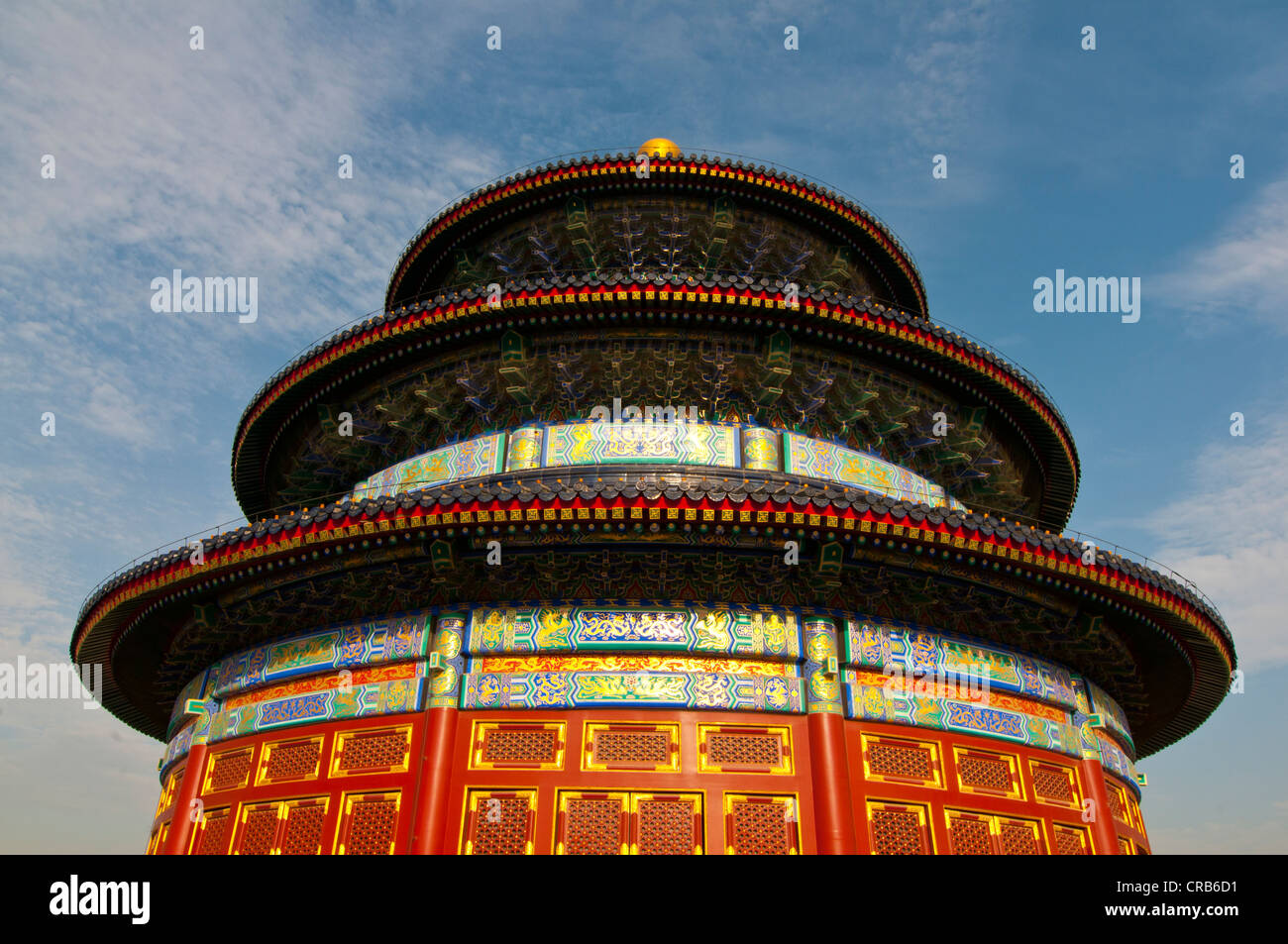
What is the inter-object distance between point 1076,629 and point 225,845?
37.1ft

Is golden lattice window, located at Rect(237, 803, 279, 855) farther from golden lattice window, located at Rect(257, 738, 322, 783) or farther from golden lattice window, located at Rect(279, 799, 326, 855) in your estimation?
golden lattice window, located at Rect(257, 738, 322, 783)

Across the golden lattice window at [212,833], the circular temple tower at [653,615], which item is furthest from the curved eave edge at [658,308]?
the golden lattice window at [212,833]

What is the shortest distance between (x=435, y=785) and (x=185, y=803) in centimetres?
411

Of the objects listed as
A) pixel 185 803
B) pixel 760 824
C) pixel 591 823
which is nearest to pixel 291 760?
pixel 185 803

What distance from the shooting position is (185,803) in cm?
1168

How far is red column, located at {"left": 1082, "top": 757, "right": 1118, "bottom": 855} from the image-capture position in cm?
1130

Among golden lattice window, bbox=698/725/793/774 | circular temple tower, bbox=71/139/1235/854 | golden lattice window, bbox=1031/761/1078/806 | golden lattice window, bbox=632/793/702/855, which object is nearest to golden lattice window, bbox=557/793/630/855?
circular temple tower, bbox=71/139/1235/854

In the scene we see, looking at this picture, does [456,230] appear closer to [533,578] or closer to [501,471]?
[501,471]

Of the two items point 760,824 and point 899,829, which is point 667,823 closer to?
point 760,824

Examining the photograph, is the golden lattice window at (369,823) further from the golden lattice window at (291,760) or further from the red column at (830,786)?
the red column at (830,786)

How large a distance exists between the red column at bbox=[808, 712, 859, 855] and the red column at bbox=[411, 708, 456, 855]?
13.3 feet

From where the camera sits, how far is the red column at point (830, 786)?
9.59 meters

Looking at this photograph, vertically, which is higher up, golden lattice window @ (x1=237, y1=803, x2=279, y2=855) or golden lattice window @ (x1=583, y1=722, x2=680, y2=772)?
golden lattice window @ (x1=583, y1=722, x2=680, y2=772)

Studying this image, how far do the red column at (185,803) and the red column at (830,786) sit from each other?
312 inches
